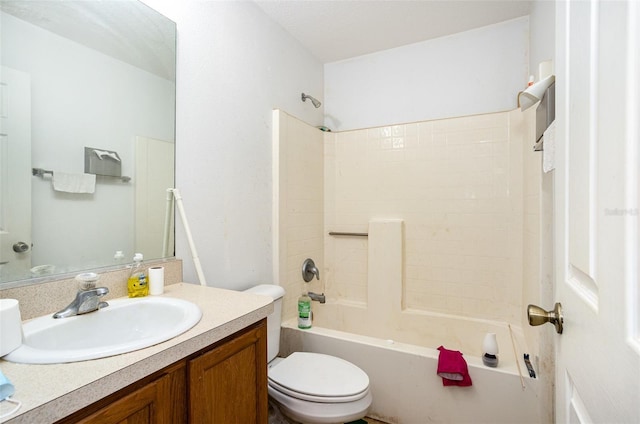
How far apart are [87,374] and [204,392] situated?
0.31 metres

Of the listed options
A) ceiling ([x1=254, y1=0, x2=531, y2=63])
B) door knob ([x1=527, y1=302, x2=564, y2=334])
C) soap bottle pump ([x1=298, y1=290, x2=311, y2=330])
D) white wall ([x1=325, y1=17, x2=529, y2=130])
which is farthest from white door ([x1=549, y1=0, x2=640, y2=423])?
white wall ([x1=325, y1=17, x2=529, y2=130])

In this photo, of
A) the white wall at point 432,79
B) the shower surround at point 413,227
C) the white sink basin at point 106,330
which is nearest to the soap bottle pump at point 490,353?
the shower surround at point 413,227

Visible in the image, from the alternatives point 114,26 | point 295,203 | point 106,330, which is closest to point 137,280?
point 106,330

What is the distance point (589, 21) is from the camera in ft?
1.53

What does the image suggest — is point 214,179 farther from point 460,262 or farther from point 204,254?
point 460,262

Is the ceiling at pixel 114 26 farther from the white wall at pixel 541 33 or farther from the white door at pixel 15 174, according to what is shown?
the white wall at pixel 541 33

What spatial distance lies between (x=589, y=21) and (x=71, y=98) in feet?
4.50

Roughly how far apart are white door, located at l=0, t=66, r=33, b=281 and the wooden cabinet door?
0.62m

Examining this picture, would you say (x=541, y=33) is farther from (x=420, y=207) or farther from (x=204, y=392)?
(x=204, y=392)

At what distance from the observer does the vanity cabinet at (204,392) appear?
0.63 metres

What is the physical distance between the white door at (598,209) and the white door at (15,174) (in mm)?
1342

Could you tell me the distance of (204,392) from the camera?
82 cm

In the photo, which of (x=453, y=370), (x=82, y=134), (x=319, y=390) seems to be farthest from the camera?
(x=453, y=370)

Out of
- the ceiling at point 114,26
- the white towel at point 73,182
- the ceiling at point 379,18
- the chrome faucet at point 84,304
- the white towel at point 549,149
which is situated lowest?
the chrome faucet at point 84,304
